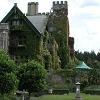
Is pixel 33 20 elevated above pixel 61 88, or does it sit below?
above

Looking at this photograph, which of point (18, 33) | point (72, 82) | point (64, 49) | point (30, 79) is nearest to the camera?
point (30, 79)

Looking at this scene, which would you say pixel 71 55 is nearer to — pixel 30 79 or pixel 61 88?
pixel 61 88

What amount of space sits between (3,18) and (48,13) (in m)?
9.19

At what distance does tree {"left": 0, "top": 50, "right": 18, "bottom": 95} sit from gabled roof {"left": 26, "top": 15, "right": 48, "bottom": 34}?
3029cm

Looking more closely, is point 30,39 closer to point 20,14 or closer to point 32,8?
point 20,14

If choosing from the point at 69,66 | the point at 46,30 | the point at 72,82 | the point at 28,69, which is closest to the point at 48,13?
the point at 46,30

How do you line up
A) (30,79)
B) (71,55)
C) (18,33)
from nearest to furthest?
1. (30,79)
2. (18,33)
3. (71,55)

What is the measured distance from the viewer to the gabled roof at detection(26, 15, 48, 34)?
228 feet

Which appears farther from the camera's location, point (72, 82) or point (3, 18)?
point (3, 18)

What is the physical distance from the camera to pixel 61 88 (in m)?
60.2

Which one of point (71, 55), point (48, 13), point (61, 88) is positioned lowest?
point (61, 88)

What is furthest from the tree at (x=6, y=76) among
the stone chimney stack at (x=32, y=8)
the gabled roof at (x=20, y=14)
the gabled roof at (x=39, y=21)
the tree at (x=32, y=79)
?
the stone chimney stack at (x=32, y=8)

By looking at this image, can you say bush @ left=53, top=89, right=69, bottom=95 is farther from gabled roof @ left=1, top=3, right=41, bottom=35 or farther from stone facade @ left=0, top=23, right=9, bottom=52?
stone facade @ left=0, top=23, right=9, bottom=52

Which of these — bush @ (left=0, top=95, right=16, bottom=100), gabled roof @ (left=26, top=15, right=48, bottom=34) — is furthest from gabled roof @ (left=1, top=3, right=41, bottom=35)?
bush @ (left=0, top=95, right=16, bottom=100)
